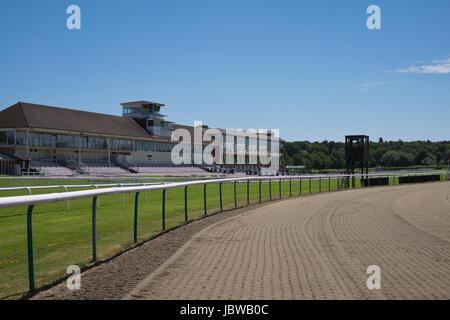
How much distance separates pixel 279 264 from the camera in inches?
222

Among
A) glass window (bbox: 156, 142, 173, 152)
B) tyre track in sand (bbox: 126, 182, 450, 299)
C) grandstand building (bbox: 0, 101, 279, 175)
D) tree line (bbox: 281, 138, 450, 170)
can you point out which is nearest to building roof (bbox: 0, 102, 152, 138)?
grandstand building (bbox: 0, 101, 279, 175)

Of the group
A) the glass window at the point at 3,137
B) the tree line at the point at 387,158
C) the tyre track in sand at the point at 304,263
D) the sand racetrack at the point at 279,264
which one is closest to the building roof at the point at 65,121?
the glass window at the point at 3,137

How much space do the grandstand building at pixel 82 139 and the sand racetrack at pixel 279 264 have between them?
3427cm

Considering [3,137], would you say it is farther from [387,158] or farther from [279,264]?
[387,158]

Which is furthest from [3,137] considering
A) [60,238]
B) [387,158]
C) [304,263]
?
[387,158]

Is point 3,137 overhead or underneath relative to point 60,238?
overhead

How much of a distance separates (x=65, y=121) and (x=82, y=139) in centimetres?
286

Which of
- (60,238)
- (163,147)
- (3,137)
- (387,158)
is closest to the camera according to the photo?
(60,238)

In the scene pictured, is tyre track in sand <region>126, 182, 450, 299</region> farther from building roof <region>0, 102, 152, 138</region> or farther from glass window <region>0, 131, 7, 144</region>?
glass window <region>0, 131, 7, 144</region>

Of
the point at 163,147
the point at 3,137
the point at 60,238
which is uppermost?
the point at 3,137

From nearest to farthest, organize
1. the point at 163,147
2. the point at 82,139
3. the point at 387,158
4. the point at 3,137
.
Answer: the point at 3,137, the point at 82,139, the point at 163,147, the point at 387,158

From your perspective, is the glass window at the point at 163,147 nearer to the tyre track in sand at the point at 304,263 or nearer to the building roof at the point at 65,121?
the building roof at the point at 65,121

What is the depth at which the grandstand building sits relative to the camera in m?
40.3

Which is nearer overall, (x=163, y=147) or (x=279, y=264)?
(x=279, y=264)
